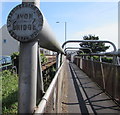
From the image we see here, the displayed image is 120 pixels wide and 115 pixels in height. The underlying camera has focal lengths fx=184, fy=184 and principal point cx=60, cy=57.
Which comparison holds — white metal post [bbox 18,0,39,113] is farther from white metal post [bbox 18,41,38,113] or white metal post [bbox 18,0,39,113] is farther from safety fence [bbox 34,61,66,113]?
safety fence [bbox 34,61,66,113]

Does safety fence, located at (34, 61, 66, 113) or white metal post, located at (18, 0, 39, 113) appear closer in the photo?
safety fence, located at (34, 61, 66, 113)

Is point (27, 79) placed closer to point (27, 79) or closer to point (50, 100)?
point (27, 79)

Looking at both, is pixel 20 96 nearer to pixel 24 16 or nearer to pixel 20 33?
pixel 20 33

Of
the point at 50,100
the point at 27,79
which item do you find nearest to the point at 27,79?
the point at 27,79

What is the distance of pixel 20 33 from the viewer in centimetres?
152

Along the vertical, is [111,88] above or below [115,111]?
above

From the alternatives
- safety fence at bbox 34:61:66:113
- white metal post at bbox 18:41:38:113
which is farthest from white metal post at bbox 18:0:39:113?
safety fence at bbox 34:61:66:113

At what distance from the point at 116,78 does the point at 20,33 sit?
5.53 metres

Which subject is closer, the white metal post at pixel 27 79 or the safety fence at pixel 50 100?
the safety fence at pixel 50 100

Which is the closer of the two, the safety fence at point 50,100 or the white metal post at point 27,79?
the safety fence at point 50,100

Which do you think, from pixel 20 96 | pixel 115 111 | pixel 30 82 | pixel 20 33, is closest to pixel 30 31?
pixel 20 33

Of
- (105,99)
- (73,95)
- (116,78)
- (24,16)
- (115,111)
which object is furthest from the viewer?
(73,95)

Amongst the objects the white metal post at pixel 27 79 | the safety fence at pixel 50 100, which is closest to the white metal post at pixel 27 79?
the white metal post at pixel 27 79

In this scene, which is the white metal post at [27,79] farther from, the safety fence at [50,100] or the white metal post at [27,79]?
the safety fence at [50,100]
